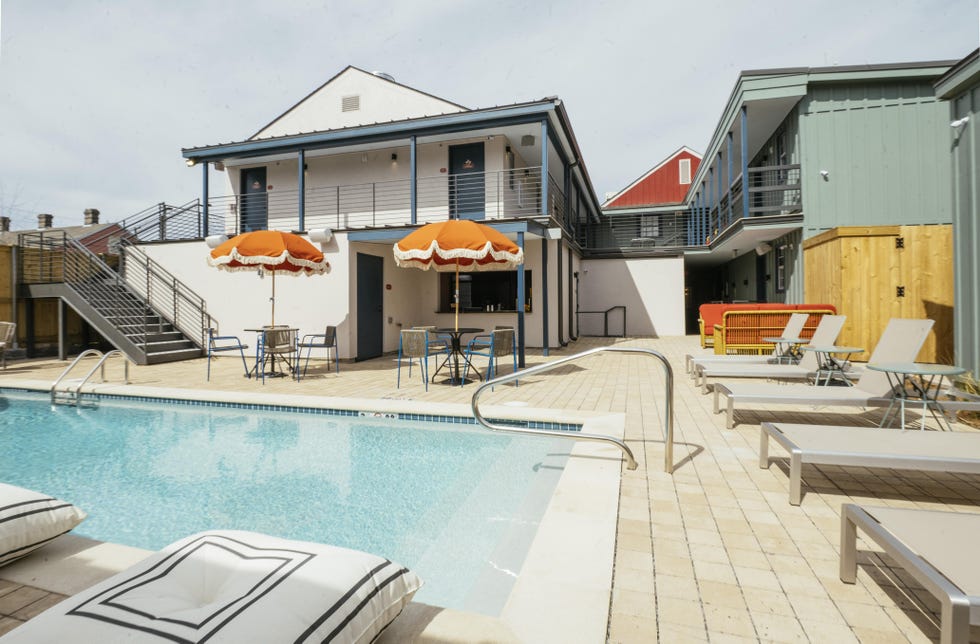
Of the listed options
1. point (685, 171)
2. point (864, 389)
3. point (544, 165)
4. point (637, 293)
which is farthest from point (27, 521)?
point (685, 171)

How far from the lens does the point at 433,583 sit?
93.5 inches

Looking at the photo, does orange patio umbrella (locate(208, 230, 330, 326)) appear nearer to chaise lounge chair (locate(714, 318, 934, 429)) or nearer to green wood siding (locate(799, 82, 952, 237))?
chaise lounge chair (locate(714, 318, 934, 429))

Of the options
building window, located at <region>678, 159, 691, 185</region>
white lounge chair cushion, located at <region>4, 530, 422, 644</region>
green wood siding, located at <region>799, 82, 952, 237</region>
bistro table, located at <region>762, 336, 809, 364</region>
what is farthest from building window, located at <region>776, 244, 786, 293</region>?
building window, located at <region>678, 159, 691, 185</region>

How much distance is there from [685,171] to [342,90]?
794 inches

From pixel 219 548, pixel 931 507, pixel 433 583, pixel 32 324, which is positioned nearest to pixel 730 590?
pixel 433 583

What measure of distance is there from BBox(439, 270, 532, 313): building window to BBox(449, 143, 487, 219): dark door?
Answer: 6.55 feet

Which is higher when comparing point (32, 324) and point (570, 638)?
point (32, 324)

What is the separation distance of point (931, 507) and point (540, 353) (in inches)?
328

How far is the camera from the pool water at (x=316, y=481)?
8.91ft

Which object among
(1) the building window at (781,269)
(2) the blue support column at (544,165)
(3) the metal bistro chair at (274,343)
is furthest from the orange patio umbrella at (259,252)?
(1) the building window at (781,269)

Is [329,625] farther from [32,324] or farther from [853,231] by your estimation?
[32,324]

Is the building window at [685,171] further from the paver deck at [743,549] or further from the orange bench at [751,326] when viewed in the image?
the paver deck at [743,549]

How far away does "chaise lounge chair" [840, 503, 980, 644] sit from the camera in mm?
1237

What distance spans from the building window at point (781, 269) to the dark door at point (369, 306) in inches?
392
